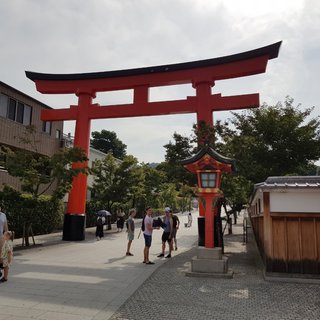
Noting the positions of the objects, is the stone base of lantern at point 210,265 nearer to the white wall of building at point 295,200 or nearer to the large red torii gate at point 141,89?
the white wall of building at point 295,200

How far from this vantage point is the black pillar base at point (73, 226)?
1596 cm

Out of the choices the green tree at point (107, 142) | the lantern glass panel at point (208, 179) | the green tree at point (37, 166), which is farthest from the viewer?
the green tree at point (107, 142)

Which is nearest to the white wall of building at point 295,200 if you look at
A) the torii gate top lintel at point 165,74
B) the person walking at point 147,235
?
the person walking at point 147,235

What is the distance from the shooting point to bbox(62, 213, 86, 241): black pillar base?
1596 centimetres

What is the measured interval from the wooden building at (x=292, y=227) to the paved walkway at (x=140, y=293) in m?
0.61

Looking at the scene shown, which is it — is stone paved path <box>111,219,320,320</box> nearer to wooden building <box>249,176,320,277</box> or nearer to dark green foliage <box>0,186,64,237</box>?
wooden building <box>249,176,320,277</box>

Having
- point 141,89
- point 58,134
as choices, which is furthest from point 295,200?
point 58,134

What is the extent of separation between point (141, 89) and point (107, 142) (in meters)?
47.1

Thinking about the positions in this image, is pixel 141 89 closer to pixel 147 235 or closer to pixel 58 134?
pixel 147 235

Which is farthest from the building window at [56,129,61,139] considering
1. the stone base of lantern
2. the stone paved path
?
the stone base of lantern

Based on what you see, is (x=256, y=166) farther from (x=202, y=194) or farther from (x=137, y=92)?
(x=137, y=92)

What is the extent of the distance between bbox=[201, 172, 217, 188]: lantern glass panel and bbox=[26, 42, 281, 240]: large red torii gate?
472cm

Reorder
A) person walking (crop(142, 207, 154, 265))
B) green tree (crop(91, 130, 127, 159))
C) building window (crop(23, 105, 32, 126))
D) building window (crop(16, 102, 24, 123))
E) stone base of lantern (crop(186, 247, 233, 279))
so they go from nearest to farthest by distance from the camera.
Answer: stone base of lantern (crop(186, 247, 233, 279)) → person walking (crop(142, 207, 154, 265)) → building window (crop(16, 102, 24, 123)) → building window (crop(23, 105, 32, 126)) → green tree (crop(91, 130, 127, 159))

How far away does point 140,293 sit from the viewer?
709cm
